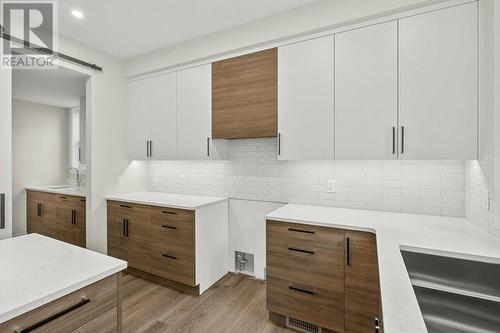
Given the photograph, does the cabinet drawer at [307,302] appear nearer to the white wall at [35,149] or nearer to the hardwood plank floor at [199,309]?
the hardwood plank floor at [199,309]

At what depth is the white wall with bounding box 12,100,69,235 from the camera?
418 centimetres

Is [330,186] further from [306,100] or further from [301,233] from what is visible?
[306,100]

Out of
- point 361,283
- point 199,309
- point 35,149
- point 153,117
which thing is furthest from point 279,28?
point 35,149

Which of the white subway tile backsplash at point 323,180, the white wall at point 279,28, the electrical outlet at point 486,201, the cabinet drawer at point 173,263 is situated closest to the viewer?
the electrical outlet at point 486,201

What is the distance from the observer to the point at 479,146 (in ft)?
5.24

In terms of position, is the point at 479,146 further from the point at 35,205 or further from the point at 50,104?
the point at 50,104

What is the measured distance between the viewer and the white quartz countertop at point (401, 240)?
708 millimetres

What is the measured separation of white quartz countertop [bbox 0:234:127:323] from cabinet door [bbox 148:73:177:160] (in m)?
1.71

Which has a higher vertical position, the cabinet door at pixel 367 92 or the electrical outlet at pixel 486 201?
the cabinet door at pixel 367 92

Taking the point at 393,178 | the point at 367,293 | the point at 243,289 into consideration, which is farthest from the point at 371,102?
the point at 243,289

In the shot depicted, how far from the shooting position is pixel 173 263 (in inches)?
98.6

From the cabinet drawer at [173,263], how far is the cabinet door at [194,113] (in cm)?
103

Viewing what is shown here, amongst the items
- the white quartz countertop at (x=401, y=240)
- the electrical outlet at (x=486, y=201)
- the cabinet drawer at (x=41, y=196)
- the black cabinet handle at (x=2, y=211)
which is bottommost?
the cabinet drawer at (x=41, y=196)

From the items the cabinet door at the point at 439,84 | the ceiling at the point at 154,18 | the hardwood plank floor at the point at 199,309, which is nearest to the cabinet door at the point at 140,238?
the hardwood plank floor at the point at 199,309
